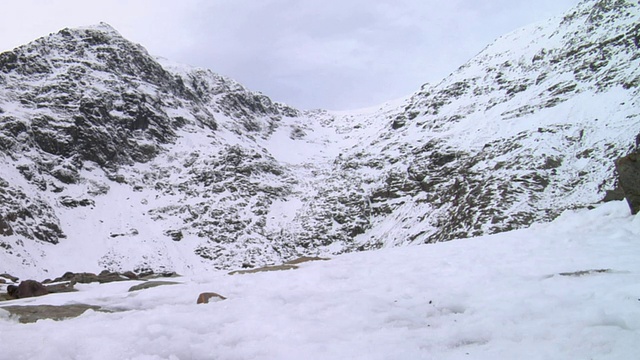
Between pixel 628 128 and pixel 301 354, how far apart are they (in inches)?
1649

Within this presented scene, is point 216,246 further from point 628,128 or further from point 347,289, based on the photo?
point 347,289

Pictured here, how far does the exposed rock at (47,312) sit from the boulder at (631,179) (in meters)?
A: 11.1

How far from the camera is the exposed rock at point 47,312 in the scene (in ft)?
18.3

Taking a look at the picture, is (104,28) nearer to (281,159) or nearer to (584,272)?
(281,159)

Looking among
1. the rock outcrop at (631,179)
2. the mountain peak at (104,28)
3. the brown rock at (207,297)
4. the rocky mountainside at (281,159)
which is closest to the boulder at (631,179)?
the rock outcrop at (631,179)

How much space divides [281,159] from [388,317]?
270 feet

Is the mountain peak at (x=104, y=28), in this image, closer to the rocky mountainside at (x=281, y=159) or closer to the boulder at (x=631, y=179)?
the rocky mountainside at (x=281, y=159)

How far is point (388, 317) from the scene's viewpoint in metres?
4.87

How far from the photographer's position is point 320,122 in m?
121

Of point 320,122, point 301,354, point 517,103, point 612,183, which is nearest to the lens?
point 301,354

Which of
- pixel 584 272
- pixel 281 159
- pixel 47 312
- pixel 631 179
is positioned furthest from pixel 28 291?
pixel 281 159

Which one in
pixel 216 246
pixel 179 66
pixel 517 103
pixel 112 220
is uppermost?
pixel 179 66

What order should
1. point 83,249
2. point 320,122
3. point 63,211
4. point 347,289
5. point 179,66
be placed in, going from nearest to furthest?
point 347,289, point 83,249, point 63,211, point 179,66, point 320,122

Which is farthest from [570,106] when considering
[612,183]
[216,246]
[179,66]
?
[179,66]
